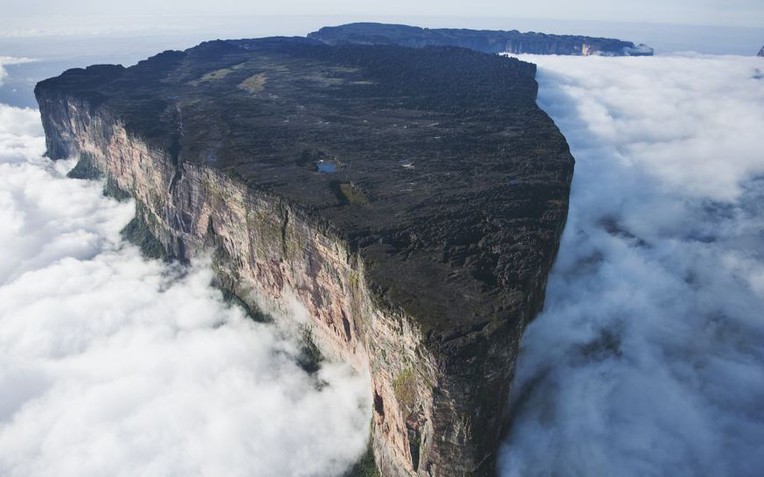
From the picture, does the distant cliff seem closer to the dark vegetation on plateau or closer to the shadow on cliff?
the dark vegetation on plateau

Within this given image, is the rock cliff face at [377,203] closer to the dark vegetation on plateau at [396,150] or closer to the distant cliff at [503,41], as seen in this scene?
the dark vegetation on plateau at [396,150]

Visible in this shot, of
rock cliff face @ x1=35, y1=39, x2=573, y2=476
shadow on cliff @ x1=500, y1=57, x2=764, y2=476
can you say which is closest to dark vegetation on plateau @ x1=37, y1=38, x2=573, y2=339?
rock cliff face @ x1=35, y1=39, x2=573, y2=476

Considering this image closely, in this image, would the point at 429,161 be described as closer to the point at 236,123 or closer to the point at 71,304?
the point at 236,123

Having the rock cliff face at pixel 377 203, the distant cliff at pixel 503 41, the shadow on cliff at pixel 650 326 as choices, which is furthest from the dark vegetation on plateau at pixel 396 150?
the distant cliff at pixel 503 41

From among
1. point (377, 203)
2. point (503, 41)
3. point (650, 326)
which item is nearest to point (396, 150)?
point (377, 203)

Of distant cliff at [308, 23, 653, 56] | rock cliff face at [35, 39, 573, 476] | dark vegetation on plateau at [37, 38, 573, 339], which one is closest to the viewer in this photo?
rock cliff face at [35, 39, 573, 476]

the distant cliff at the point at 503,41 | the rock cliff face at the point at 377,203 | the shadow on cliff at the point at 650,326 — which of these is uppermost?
the distant cliff at the point at 503,41

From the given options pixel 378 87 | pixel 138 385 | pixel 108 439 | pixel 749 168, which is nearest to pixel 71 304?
pixel 138 385

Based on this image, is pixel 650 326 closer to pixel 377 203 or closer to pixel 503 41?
pixel 377 203
